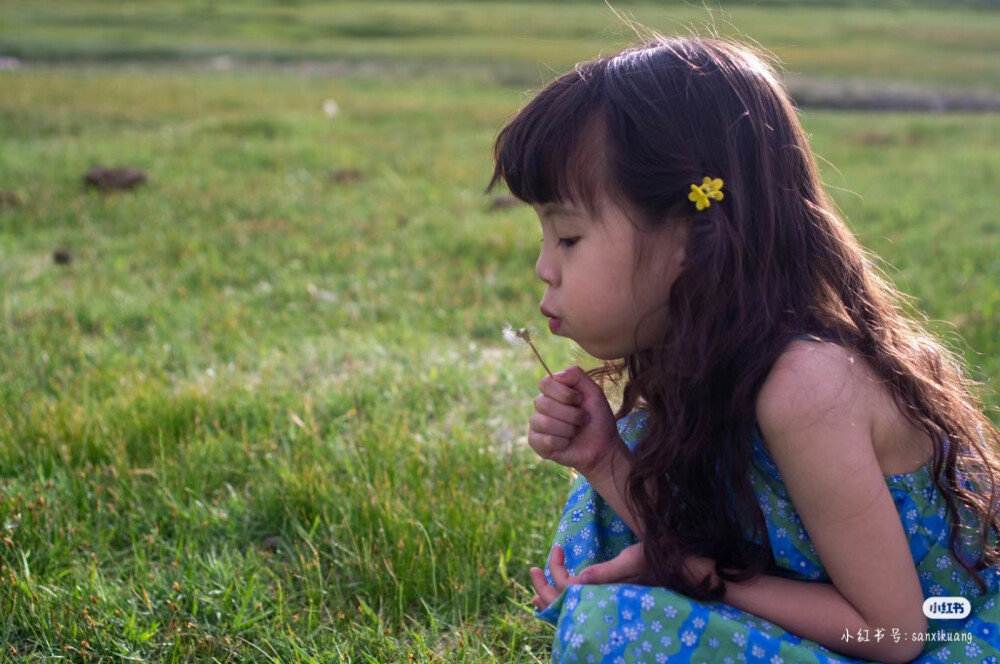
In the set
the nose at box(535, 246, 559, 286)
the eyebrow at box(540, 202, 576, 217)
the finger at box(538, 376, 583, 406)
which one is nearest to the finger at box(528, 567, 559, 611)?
the finger at box(538, 376, 583, 406)

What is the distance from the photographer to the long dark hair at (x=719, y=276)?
194 cm

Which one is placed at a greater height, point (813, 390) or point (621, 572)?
point (813, 390)

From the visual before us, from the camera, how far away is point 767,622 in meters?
1.93

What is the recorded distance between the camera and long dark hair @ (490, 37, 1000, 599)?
194 centimetres

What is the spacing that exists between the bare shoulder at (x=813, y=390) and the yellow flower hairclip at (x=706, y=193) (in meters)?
0.30

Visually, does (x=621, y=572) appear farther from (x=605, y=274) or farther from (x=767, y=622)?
(x=605, y=274)

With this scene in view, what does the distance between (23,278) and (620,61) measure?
4552 millimetres

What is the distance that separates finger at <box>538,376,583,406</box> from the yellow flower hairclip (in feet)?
1.55

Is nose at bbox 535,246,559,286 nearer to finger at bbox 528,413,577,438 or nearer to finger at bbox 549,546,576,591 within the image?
finger at bbox 528,413,577,438

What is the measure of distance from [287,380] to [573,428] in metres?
2.19

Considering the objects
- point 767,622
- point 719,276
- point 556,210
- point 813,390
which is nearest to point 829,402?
point 813,390

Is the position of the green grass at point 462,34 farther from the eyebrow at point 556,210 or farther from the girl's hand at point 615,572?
the girl's hand at point 615,572

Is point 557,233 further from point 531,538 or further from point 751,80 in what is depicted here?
point 531,538

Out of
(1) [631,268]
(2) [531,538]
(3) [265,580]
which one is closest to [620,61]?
(1) [631,268]
